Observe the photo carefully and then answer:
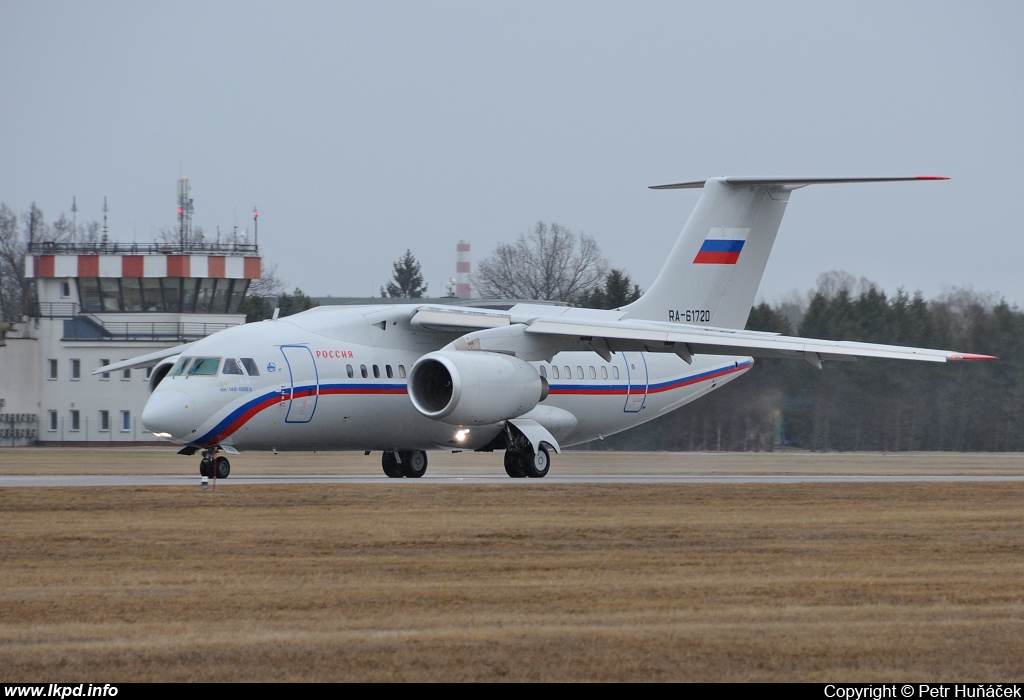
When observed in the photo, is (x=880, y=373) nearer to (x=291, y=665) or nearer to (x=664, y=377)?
(x=664, y=377)

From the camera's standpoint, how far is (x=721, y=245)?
103ft

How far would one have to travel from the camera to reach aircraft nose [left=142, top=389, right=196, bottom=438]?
2303 cm

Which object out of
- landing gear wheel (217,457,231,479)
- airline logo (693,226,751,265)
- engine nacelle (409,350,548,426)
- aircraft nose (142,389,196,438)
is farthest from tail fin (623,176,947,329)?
aircraft nose (142,389,196,438)

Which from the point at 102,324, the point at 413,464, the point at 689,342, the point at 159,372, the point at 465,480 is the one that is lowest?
the point at 465,480

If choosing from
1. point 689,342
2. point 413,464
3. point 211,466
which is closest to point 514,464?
point 413,464

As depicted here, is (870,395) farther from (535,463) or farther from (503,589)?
(503,589)

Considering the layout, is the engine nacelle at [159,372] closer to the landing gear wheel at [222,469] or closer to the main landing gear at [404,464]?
the landing gear wheel at [222,469]

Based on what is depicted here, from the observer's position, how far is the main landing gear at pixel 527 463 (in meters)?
27.0

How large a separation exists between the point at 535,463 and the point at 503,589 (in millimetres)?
15934

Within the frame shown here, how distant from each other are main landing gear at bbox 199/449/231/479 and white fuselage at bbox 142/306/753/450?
1.29ft

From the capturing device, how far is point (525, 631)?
9227 millimetres

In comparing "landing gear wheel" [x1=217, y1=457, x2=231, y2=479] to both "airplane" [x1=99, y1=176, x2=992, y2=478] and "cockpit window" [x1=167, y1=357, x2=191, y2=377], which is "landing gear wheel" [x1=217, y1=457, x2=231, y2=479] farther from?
"cockpit window" [x1=167, y1=357, x2=191, y2=377]

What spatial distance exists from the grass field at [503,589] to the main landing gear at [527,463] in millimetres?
7439
